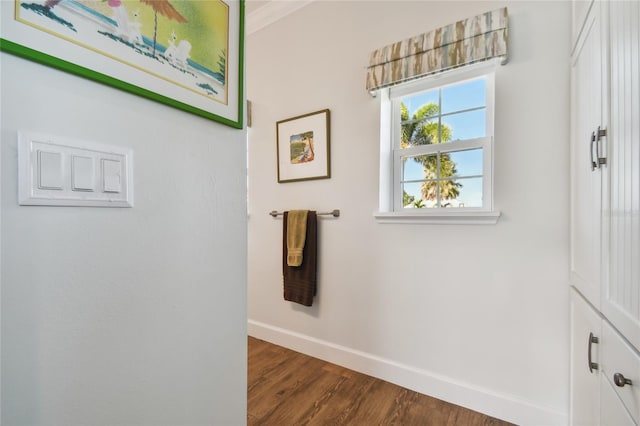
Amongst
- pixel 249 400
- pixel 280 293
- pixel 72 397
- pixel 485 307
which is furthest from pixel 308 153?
pixel 72 397

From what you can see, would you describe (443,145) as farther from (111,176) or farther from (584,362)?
(111,176)

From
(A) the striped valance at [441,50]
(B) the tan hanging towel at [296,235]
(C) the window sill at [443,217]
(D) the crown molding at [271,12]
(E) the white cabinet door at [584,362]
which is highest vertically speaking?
(D) the crown molding at [271,12]

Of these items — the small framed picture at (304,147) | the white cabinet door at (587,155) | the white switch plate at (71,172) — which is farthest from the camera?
A: the small framed picture at (304,147)

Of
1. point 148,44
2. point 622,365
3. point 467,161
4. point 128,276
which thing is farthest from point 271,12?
point 622,365

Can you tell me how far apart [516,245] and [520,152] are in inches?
19.0

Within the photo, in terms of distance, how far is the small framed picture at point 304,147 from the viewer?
6.81ft

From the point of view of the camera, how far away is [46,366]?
1.69 feet

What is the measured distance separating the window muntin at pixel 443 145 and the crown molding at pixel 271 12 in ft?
3.66

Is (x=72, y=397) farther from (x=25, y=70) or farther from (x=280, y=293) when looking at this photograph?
(x=280, y=293)

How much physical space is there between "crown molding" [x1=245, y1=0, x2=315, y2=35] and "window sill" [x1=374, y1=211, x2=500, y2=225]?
5.74 feet

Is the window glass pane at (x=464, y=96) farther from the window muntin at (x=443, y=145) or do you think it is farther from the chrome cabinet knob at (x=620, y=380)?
the chrome cabinet knob at (x=620, y=380)

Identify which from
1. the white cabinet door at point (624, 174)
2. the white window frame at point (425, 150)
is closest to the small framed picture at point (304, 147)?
the white window frame at point (425, 150)

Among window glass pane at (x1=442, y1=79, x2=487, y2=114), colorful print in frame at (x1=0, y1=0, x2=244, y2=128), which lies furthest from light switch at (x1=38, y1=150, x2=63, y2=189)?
window glass pane at (x1=442, y1=79, x2=487, y2=114)

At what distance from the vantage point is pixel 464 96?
5.53ft
